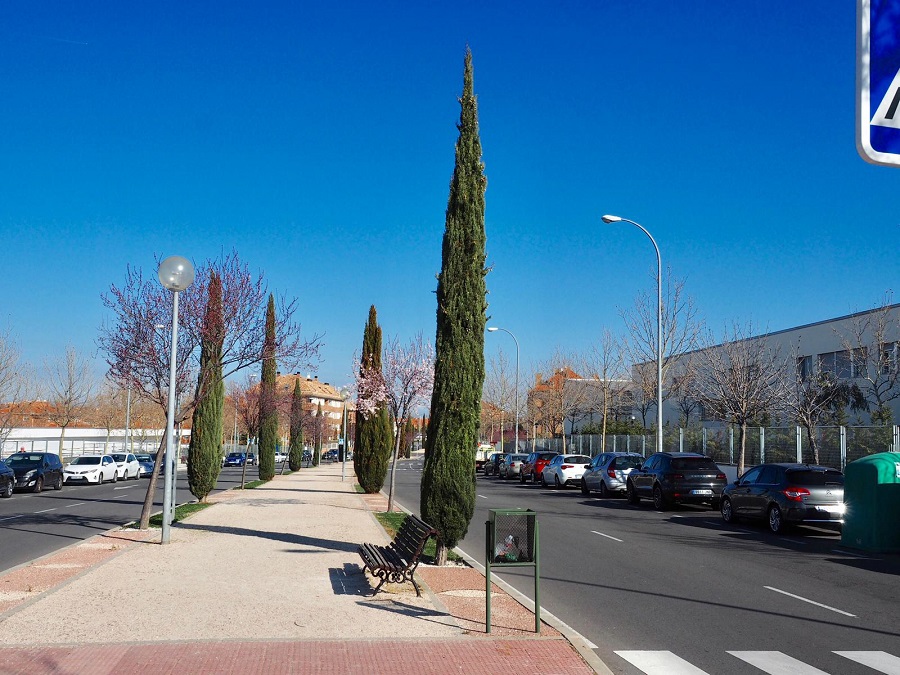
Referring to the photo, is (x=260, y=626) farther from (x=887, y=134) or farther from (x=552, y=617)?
(x=887, y=134)

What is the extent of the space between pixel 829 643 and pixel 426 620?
3924mm

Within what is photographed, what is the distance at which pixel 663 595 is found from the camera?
10.7 meters

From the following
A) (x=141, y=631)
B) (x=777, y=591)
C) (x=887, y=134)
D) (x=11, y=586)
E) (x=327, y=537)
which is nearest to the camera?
(x=887, y=134)

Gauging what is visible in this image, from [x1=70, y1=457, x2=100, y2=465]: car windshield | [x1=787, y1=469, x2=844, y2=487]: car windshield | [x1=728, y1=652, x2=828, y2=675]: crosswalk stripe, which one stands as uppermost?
[x1=787, y1=469, x2=844, y2=487]: car windshield

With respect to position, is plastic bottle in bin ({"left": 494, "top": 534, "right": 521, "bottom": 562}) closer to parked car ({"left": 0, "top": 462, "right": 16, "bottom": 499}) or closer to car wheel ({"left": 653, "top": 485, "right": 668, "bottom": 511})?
car wheel ({"left": 653, "top": 485, "right": 668, "bottom": 511})

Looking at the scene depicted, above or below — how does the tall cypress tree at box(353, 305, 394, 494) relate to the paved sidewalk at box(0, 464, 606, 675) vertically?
above

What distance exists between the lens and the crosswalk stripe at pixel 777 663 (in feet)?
23.2

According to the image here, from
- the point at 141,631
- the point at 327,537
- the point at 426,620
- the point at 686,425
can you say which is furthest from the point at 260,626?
the point at 686,425

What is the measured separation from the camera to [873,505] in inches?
611

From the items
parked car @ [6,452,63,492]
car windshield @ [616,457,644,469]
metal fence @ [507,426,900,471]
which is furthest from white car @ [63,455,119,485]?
metal fence @ [507,426,900,471]

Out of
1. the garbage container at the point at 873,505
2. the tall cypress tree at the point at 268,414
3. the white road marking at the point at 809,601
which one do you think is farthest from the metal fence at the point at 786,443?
the tall cypress tree at the point at 268,414

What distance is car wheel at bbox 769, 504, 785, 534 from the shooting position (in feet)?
60.2

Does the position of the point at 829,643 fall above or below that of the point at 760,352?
below

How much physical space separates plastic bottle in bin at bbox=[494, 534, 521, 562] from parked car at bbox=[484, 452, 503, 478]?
147 ft
